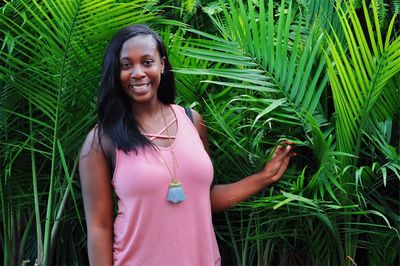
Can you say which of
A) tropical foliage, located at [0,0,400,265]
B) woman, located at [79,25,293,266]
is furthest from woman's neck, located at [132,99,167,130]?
tropical foliage, located at [0,0,400,265]

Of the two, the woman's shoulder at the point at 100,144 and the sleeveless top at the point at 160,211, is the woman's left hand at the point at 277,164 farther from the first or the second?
the woman's shoulder at the point at 100,144

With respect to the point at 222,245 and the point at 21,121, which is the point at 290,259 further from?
the point at 21,121

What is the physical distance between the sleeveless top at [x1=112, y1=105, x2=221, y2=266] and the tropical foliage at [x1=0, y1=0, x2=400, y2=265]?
28cm

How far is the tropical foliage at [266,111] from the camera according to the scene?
7.50ft

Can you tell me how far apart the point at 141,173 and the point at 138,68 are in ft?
1.09

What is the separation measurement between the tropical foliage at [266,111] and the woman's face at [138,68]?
0.24 meters

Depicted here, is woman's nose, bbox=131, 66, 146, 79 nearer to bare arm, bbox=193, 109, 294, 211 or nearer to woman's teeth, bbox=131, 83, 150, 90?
woman's teeth, bbox=131, 83, 150, 90

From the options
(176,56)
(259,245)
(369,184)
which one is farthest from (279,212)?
(176,56)

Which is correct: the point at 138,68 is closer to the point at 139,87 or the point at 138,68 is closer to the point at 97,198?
the point at 139,87

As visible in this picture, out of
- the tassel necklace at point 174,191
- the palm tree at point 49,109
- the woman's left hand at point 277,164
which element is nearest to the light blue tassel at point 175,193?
the tassel necklace at point 174,191

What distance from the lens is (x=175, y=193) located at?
1.95 meters

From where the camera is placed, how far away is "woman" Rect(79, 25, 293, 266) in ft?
6.46

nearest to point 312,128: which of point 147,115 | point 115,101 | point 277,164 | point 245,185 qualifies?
point 277,164

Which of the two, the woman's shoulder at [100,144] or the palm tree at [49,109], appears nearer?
the woman's shoulder at [100,144]
